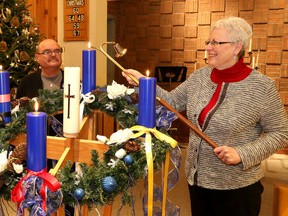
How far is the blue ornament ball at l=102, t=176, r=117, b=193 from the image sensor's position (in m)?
0.90

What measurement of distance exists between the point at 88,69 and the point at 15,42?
2.62 metres

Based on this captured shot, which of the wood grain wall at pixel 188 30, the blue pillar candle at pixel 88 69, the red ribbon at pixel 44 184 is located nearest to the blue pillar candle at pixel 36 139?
the red ribbon at pixel 44 184

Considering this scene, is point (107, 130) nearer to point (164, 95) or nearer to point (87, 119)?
point (164, 95)

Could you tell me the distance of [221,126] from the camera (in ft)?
5.13

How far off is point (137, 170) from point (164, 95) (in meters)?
0.86

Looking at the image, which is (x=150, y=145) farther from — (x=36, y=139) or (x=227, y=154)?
(x=227, y=154)

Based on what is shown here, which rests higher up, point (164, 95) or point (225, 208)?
point (164, 95)

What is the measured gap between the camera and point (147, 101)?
101cm

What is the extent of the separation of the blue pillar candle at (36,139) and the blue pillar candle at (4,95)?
0.30 metres

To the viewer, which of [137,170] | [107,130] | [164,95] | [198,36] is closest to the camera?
[137,170]

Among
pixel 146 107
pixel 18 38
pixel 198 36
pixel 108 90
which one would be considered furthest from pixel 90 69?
pixel 198 36

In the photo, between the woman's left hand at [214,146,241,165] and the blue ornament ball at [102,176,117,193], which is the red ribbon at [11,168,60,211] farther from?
the woman's left hand at [214,146,241,165]

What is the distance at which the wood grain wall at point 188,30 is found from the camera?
575cm

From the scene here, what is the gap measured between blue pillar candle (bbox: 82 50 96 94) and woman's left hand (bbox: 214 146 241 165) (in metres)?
0.55
